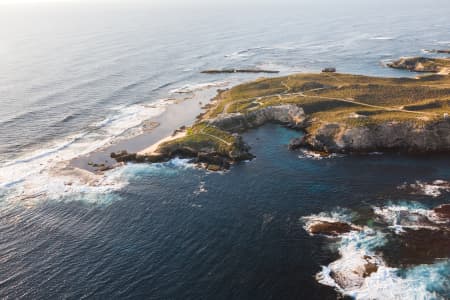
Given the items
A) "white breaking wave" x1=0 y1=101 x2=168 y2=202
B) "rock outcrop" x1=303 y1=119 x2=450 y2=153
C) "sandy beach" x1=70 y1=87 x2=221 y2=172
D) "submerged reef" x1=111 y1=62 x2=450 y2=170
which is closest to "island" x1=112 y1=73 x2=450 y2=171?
"rock outcrop" x1=303 y1=119 x2=450 y2=153

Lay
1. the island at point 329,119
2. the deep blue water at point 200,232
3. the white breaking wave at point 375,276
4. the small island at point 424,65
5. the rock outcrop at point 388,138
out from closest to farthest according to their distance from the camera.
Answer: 1. the white breaking wave at point 375,276
2. the deep blue water at point 200,232
3. the rock outcrop at point 388,138
4. the island at point 329,119
5. the small island at point 424,65

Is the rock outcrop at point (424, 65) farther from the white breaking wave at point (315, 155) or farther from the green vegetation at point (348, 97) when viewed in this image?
the white breaking wave at point (315, 155)

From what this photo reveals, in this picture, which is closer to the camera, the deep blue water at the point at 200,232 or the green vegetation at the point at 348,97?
the deep blue water at the point at 200,232

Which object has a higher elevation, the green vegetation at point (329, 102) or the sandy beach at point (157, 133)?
the green vegetation at point (329, 102)

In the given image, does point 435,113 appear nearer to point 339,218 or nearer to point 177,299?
point 339,218

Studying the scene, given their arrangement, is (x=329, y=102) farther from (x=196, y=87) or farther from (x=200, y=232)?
(x=200, y=232)

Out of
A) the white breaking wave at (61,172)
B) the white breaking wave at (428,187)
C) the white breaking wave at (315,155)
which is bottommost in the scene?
the white breaking wave at (428,187)

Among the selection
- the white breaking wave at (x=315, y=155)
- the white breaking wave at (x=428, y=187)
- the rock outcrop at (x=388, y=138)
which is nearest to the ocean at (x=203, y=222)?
the white breaking wave at (x=428, y=187)

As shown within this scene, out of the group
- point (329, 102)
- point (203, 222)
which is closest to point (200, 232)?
point (203, 222)
